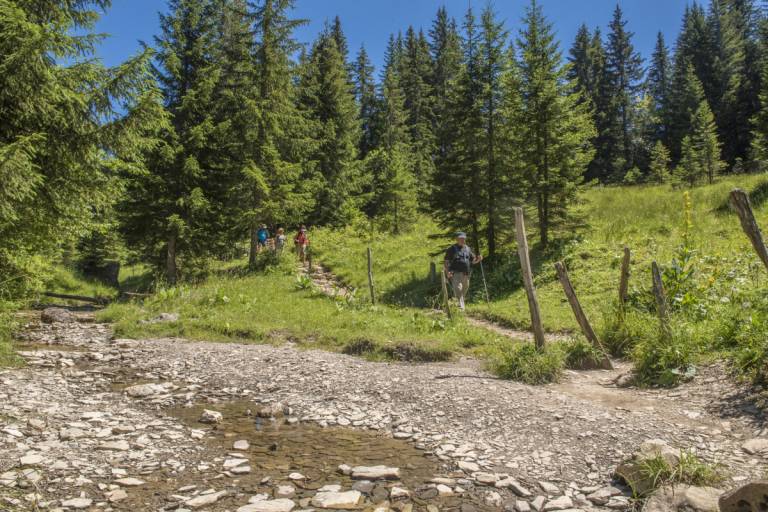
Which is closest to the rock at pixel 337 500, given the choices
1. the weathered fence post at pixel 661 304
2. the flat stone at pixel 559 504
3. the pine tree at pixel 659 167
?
the flat stone at pixel 559 504

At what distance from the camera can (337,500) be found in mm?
4855

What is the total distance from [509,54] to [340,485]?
19815 millimetres

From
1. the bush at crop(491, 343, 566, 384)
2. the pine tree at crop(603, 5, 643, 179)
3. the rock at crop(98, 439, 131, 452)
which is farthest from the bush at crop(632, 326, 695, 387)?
the pine tree at crop(603, 5, 643, 179)

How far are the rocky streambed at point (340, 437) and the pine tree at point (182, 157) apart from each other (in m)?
12.4

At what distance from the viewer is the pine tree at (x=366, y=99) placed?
201 feet

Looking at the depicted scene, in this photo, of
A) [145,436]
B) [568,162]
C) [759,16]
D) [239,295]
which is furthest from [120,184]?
[759,16]

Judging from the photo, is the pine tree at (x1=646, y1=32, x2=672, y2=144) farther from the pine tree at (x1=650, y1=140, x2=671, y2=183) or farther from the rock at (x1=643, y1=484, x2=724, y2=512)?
the rock at (x1=643, y1=484, x2=724, y2=512)

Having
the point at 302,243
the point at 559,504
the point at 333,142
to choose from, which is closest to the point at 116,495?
the point at 559,504

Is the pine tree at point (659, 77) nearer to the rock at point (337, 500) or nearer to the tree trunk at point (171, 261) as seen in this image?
the tree trunk at point (171, 261)

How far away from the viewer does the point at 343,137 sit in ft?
130

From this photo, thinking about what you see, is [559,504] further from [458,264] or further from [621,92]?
[621,92]

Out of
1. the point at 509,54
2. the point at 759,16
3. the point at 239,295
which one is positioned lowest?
the point at 239,295

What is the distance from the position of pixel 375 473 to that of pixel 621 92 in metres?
71.4

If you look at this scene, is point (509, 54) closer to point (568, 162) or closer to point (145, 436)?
point (568, 162)
